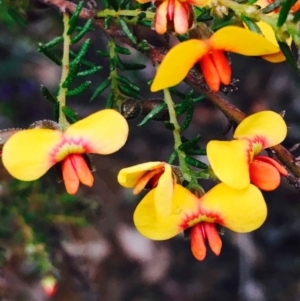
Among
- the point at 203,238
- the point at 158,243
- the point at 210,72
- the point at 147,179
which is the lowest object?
the point at 158,243

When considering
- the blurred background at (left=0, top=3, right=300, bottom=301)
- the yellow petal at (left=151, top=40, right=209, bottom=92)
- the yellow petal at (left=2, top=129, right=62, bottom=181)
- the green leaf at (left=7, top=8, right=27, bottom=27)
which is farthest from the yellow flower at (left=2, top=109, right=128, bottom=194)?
the blurred background at (left=0, top=3, right=300, bottom=301)

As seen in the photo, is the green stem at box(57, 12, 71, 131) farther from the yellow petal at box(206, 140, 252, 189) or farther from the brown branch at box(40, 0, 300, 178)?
the yellow petal at box(206, 140, 252, 189)

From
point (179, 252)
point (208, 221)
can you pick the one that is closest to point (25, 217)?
point (208, 221)

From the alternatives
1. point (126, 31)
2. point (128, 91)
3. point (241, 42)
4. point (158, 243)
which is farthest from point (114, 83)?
point (158, 243)

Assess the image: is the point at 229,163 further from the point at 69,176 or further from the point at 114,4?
the point at 114,4

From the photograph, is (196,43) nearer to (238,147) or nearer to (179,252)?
(238,147)

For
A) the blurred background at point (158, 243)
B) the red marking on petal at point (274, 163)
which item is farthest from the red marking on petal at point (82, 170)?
the blurred background at point (158, 243)
